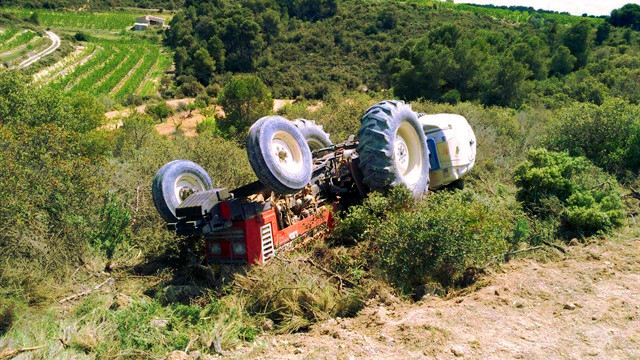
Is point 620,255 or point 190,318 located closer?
point 190,318

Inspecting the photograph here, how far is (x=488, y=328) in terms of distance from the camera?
15.9ft

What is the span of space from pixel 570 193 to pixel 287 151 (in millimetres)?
5285

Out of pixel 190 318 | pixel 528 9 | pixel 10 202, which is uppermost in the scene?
pixel 528 9

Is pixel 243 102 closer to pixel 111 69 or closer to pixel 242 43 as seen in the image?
pixel 242 43

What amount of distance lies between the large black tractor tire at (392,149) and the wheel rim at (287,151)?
1.41 m

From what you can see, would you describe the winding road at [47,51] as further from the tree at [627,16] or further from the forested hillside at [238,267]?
the tree at [627,16]

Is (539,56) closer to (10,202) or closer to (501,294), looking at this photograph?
(501,294)

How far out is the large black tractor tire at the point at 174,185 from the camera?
6.36 meters

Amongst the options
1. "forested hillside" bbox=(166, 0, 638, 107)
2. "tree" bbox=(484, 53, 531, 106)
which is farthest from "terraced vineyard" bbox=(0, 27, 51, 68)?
"tree" bbox=(484, 53, 531, 106)

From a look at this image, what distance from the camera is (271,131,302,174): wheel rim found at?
20.2ft

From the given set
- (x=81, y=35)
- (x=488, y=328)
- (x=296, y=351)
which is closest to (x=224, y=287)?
(x=296, y=351)

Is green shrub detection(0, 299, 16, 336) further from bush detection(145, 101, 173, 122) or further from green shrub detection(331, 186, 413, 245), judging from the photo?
bush detection(145, 101, 173, 122)

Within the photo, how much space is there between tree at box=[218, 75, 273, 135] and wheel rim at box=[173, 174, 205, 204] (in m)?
12.8

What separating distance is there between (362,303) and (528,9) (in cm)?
7977
